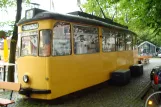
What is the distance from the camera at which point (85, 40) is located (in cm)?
952

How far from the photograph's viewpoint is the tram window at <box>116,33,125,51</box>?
13.1 meters

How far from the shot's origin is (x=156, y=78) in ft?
20.8

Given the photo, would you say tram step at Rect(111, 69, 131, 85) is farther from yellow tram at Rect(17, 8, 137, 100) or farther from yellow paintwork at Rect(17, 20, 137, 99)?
yellow tram at Rect(17, 8, 137, 100)

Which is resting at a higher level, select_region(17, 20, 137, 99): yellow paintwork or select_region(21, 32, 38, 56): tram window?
select_region(21, 32, 38, 56): tram window

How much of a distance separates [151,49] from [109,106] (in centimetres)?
4705

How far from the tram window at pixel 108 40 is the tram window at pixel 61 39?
3038 millimetres

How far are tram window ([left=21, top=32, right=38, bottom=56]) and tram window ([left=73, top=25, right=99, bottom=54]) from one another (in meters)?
1.49

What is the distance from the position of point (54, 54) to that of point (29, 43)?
1102mm

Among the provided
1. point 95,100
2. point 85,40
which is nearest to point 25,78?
point 95,100

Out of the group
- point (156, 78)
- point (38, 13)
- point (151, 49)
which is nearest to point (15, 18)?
point (38, 13)

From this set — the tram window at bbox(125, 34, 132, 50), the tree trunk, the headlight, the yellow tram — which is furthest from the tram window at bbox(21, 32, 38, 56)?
the tram window at bbox(125, 34, 132, 50)

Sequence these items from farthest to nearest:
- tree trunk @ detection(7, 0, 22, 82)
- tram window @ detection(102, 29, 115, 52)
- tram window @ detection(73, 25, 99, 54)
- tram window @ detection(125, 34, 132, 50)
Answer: tram window @ detection(125, 34, 132, 50), tree trunk @ detection(7, 0, 22, 82), tram window @ detection(102, 29, 115, 52), tram window @ detection(73, 25, 99, 54)

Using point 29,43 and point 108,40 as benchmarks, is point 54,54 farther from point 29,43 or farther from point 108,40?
point 108,40

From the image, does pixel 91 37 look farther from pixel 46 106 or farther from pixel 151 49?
pixel 151 49
